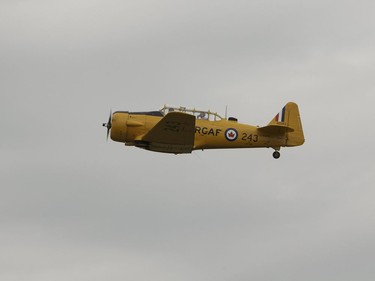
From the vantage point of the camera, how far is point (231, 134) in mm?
41031

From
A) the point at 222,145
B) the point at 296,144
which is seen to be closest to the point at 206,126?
the point at 222,145

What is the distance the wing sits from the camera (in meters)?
38.2

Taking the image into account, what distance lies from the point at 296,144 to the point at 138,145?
21.7ft

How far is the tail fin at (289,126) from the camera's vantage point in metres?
41.3

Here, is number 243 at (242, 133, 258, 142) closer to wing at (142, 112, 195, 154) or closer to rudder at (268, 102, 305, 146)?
rudder at (268, 102, 305, 146)

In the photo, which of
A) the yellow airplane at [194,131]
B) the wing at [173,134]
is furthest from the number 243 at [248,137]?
the wing at [173,134]

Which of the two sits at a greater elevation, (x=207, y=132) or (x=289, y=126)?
(x=289, y=126)

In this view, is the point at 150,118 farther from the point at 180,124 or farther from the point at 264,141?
the point at 264,141

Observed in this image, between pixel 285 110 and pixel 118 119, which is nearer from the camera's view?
pixel 118 119

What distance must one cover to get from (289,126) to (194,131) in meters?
5.40

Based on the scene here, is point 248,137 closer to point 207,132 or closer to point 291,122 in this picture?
point 207,132

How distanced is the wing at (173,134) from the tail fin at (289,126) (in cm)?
369

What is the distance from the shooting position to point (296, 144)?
4194 cm

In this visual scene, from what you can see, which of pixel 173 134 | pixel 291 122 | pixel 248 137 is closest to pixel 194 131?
pixel 173 134
